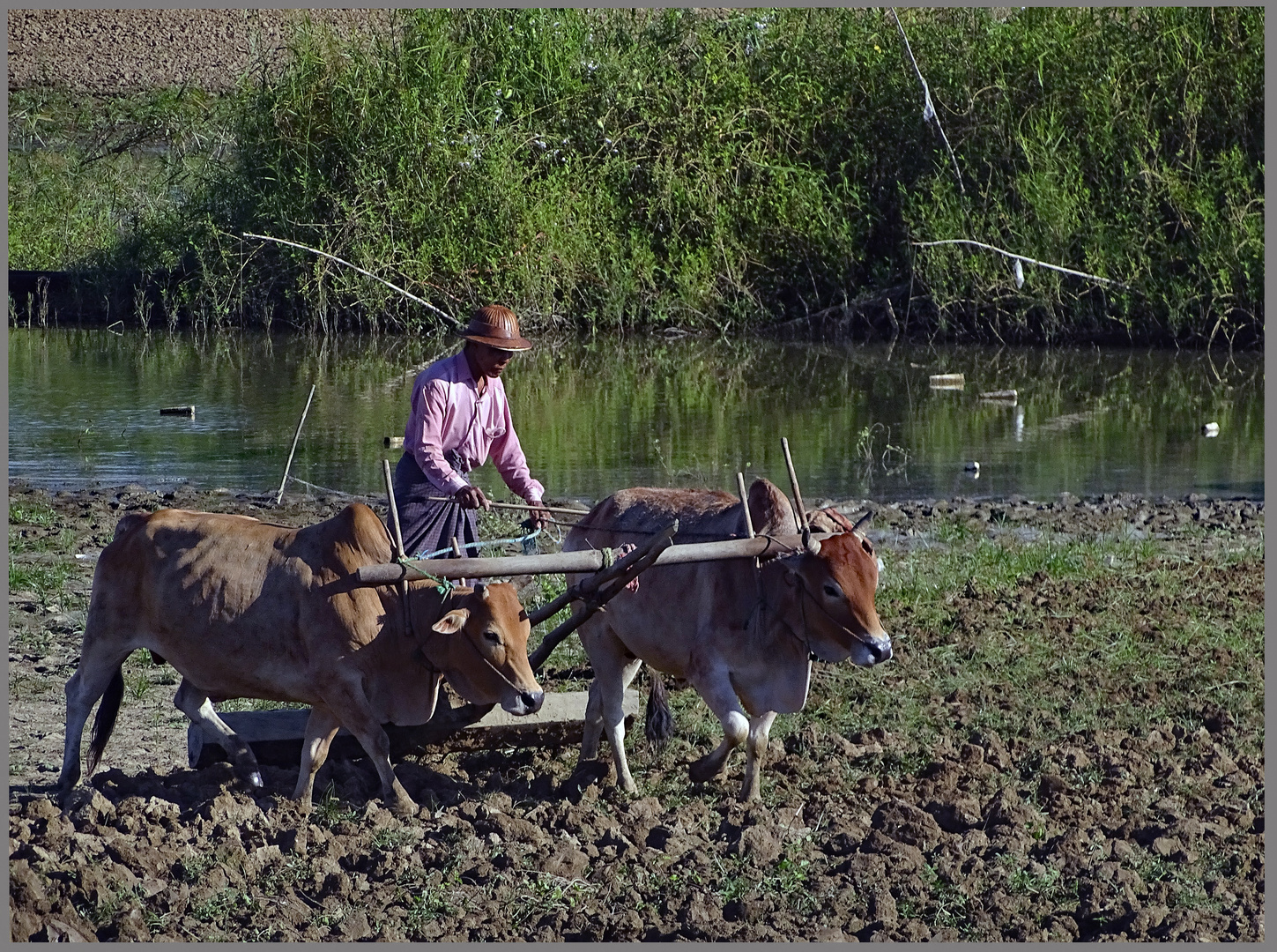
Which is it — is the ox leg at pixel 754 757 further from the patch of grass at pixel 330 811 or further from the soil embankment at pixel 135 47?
the soil embankment at pixel 135 47

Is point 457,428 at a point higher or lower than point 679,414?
higher

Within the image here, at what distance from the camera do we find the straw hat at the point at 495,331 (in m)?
7.05

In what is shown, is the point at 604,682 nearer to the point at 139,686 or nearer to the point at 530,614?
the point at 530,614

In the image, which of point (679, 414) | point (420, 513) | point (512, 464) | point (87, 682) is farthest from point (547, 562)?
point (679, 414)

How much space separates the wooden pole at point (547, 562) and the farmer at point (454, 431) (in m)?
0.75

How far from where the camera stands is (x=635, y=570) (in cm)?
617

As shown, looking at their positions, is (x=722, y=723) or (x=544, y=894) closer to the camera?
(x=544, y=894)

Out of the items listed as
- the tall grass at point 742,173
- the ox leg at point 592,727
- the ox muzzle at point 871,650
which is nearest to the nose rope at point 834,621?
the ox muzzle at point 871,650

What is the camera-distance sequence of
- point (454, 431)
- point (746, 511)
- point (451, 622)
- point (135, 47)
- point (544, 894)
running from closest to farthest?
point (544, 894)
point (451, 622)
point (746, 511)
point (454, 431)
point (135, 47)

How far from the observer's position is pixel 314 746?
634 centimetres

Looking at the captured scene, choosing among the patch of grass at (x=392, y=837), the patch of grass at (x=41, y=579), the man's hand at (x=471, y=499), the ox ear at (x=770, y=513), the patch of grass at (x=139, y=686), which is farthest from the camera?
the patch of grass at (x=41, y=579)

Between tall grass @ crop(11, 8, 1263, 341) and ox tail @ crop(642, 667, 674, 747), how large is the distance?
1653cm

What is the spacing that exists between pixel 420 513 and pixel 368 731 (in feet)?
3.92

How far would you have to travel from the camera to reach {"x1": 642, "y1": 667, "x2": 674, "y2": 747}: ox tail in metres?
7.11
